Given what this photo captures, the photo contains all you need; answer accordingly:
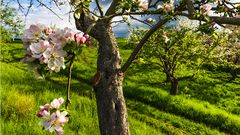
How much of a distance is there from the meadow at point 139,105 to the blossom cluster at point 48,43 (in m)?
8.35

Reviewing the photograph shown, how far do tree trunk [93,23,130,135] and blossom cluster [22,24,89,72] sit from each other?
6.84 feet

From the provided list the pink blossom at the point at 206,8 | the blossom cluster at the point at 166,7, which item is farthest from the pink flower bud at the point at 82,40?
the blossom cluster at the point at 166,7

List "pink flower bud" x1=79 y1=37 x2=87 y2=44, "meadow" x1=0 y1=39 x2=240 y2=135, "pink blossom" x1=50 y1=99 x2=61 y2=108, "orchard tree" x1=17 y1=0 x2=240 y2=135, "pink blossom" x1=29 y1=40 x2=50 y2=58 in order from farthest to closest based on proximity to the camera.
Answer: "meadow" x1=0 y1=39 x2=240 y2=135, "orchard tree" x1=17 y1=0 x2=240 y2=135, "pink blossom" x1=50 y1=99 x2=61 y2=108, "pink flower bud" x1=79 y1=37 x2=87 y2=44, "pink blossom" x1=29 y1=40 x2=50 y2=58

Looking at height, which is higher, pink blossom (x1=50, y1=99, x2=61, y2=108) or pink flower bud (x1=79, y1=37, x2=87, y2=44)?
pink flower bud (x1=79, y1=37, x2=87, y2=44)

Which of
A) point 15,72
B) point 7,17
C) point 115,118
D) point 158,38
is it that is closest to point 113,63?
point 115,118

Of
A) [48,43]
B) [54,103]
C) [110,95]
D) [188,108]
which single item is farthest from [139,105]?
[48,43]

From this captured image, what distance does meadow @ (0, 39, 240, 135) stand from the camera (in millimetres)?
13523

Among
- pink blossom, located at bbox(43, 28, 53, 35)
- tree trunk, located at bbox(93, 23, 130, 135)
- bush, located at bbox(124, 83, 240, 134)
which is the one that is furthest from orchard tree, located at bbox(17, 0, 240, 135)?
bush, located at bbox(124, 83, 240, 134)

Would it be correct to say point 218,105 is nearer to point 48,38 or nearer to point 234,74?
point 234,74

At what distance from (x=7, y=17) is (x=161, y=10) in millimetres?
25229

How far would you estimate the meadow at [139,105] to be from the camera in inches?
532

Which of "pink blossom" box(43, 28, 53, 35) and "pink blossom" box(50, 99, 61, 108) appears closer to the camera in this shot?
"pink blossom" box(43, 28, 53, 35)

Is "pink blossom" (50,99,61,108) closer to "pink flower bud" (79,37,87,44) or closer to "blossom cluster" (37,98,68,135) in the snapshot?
"blossom cluster" (37,98,68,135)

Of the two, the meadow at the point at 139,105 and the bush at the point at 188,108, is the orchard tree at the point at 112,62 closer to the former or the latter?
the meadow at the point at 139,105
